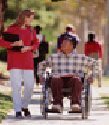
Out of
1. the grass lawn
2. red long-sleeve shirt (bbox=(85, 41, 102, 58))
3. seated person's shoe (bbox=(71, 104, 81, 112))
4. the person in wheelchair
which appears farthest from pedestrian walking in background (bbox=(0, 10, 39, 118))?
red long-sleeve shirt (bbox=(85, 41, 102, 58))

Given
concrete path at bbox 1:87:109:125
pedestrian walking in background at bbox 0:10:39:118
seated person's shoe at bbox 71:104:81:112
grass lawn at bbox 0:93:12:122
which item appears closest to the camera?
concrete path at bbox 1:87:109:125

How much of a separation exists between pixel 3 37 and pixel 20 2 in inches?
622

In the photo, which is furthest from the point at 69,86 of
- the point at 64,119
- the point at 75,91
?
the point at 64,119

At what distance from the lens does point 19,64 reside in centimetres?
1243

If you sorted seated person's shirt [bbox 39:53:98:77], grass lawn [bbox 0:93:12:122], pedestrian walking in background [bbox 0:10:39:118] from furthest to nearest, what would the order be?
grass lawn [bbox 0:93:12:122] → seated person's shirt [bbox 39:53:98:77] → pedestrian walking in background [bbox 0:10:39:118]

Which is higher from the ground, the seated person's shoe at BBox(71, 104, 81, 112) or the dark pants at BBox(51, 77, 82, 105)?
the dark pants at BBox(51, 77, 82, 105)

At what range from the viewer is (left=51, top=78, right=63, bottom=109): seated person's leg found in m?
12.3

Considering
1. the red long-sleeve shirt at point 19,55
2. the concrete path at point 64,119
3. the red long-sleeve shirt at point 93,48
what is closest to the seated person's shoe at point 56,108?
the concrete path at point 64,119

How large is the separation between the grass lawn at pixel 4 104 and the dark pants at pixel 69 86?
942 millimetres

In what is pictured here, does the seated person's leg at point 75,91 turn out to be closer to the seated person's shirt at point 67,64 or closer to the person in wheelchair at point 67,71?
the person in wheelchair at point 67,71

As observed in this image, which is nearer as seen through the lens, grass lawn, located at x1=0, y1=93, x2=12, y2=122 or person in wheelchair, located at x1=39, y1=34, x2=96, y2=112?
person in wheelchair, located at x1=39, y1=34, x2=96, y2=112

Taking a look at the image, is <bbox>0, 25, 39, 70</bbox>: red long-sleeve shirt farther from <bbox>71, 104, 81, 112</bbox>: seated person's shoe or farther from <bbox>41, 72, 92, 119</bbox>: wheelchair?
<bbox>71, 104, 81, 112</bbox>: seated person's shoe

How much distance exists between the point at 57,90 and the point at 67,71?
43 cm

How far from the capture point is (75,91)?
12336 millimetres
